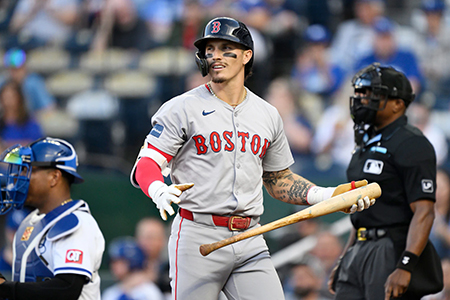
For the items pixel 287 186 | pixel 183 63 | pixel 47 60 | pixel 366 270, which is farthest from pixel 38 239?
pixel 47 60

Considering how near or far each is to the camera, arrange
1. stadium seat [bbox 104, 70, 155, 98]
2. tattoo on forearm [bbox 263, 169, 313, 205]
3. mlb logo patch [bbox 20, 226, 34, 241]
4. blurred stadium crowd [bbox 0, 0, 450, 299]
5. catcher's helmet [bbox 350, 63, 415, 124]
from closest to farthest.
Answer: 1. mlb logo patch [bbox 20, 226, 34, 241]
2. tattoo on forearm [bbox 263, 169, 313, 205]
3. catcher's helmet [bbox 350, 63, 415, 124]
4. blurred stadium crowd [bbox 0, 0, 450, 299]
5. stadium seat [bbox 104, 70, 155, 98]

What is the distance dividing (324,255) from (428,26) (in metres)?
3.86

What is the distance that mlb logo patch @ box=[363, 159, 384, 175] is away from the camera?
12.8 feet

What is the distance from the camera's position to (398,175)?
12.7 feet

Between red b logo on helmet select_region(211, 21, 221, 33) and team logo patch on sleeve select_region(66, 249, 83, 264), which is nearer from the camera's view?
team logo patch on sleeve select_region(66, 249, 83, 264)

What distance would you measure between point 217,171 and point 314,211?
52 centimetres

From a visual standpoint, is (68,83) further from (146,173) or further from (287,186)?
(146,173)

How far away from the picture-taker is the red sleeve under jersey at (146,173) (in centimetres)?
287

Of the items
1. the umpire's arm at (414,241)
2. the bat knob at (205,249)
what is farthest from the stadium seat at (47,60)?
the bat knob at (205,249)

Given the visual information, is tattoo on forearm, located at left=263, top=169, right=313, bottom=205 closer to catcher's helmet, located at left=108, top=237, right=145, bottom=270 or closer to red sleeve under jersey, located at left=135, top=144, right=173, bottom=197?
red sleeve under jersey, located at left=135, top=144, right=173, bottom=197

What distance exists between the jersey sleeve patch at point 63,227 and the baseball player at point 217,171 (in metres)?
0.39

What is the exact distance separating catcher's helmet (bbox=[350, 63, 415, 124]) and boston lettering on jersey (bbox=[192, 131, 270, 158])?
113 cm

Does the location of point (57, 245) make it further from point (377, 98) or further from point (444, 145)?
point (444, 145)

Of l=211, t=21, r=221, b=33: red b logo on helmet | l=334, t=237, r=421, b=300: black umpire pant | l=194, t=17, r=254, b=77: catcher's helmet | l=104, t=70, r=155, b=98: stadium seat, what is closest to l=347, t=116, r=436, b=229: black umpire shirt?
l=334, t=237, r=421, b=300: black umpire pant
